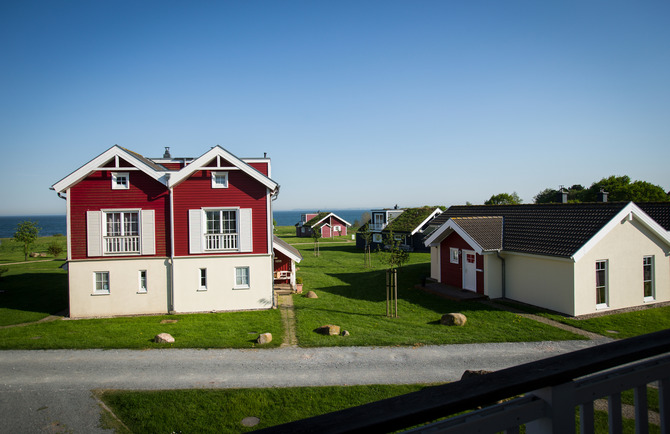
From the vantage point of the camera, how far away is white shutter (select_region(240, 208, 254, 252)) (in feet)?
68.0

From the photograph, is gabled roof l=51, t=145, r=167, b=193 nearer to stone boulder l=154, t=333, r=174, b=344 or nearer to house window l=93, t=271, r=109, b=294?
house window l=93, t=271, r=109, b=294

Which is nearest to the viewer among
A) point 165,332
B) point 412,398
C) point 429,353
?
point 412,398

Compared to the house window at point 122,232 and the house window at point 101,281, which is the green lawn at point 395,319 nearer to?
the house window at point 122,232

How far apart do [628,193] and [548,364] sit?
59.1 meters

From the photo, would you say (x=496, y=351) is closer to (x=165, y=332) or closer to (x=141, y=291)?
(x=165, y=332)

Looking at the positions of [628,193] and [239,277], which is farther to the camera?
[628,193]

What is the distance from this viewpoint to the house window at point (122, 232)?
2009cm

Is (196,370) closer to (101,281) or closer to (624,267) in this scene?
(101,281)

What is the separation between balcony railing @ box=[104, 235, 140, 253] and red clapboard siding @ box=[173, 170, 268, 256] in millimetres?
2024

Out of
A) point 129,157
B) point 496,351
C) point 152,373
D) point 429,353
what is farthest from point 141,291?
point 496,351

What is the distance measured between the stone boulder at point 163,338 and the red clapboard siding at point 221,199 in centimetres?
568

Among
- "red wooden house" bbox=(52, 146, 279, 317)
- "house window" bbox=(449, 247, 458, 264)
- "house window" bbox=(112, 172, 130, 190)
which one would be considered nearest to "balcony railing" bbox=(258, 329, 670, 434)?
"red wooden house" bbox=(52, 146, 279, 317)

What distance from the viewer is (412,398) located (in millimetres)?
1572

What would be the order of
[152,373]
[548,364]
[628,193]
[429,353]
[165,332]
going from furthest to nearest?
[628,193] → [165,332] → [429,353] → [152,373] → [548,364]
